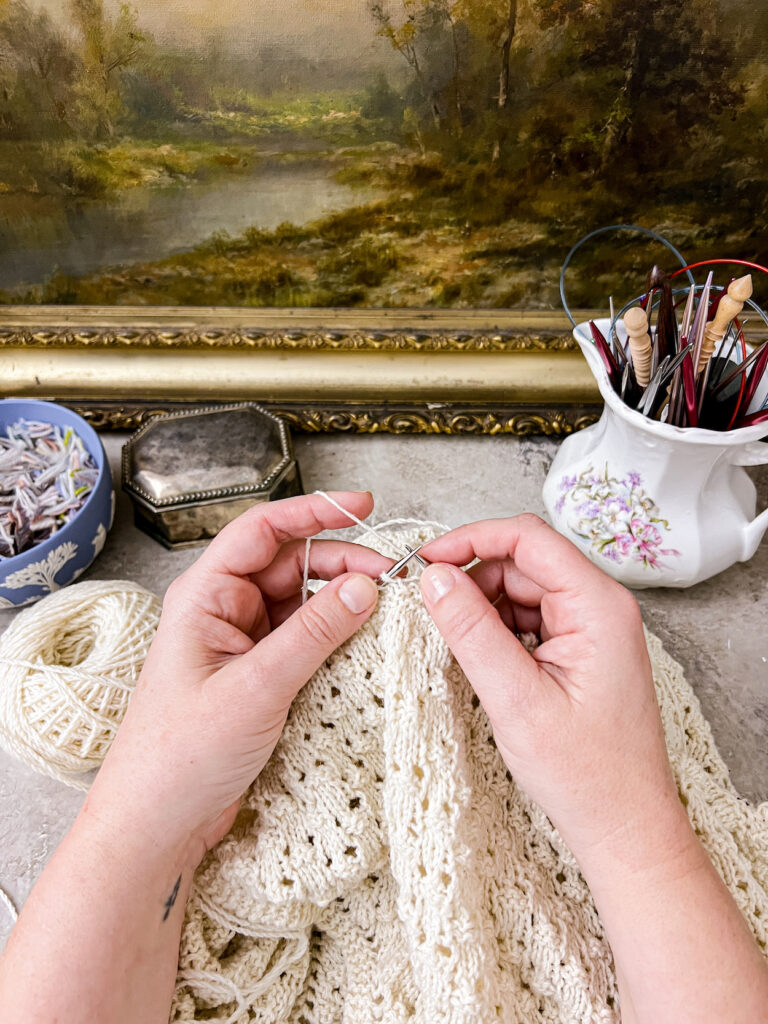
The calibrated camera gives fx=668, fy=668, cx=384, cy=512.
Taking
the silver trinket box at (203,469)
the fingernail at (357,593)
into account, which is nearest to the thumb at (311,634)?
the fingernail at (357,593)

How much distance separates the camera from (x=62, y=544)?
670 mm

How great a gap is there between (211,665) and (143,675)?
0.18 feet

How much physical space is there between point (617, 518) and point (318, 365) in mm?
388

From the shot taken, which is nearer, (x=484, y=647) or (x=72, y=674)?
(x=484, y=647)

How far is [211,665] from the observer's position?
0.50m

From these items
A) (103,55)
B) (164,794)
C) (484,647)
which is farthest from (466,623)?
(103,55)

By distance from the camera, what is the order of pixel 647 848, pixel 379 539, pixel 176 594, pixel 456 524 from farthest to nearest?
pixel 456 524
pixel 379 539
pixel 176 594
pixel 647 848

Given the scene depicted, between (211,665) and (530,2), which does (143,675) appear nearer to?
(211,665)

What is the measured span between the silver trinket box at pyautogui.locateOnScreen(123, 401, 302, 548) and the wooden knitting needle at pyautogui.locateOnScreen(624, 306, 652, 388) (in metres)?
0.38

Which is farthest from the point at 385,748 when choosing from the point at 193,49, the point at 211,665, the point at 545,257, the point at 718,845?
the point at 193,49

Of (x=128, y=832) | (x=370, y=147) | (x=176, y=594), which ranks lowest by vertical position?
(x=128, y=832)

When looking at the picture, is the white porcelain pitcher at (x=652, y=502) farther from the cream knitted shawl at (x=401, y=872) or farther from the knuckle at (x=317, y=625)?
the knuckle at (x=317, y=625)

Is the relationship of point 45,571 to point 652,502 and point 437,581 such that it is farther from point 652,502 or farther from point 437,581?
point 652,502

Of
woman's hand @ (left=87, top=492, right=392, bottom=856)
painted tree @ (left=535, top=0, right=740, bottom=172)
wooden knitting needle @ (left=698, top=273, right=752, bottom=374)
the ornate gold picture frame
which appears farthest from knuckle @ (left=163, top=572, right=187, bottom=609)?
painted tree @ (left=535, top=0, right=740, bottom=172)
